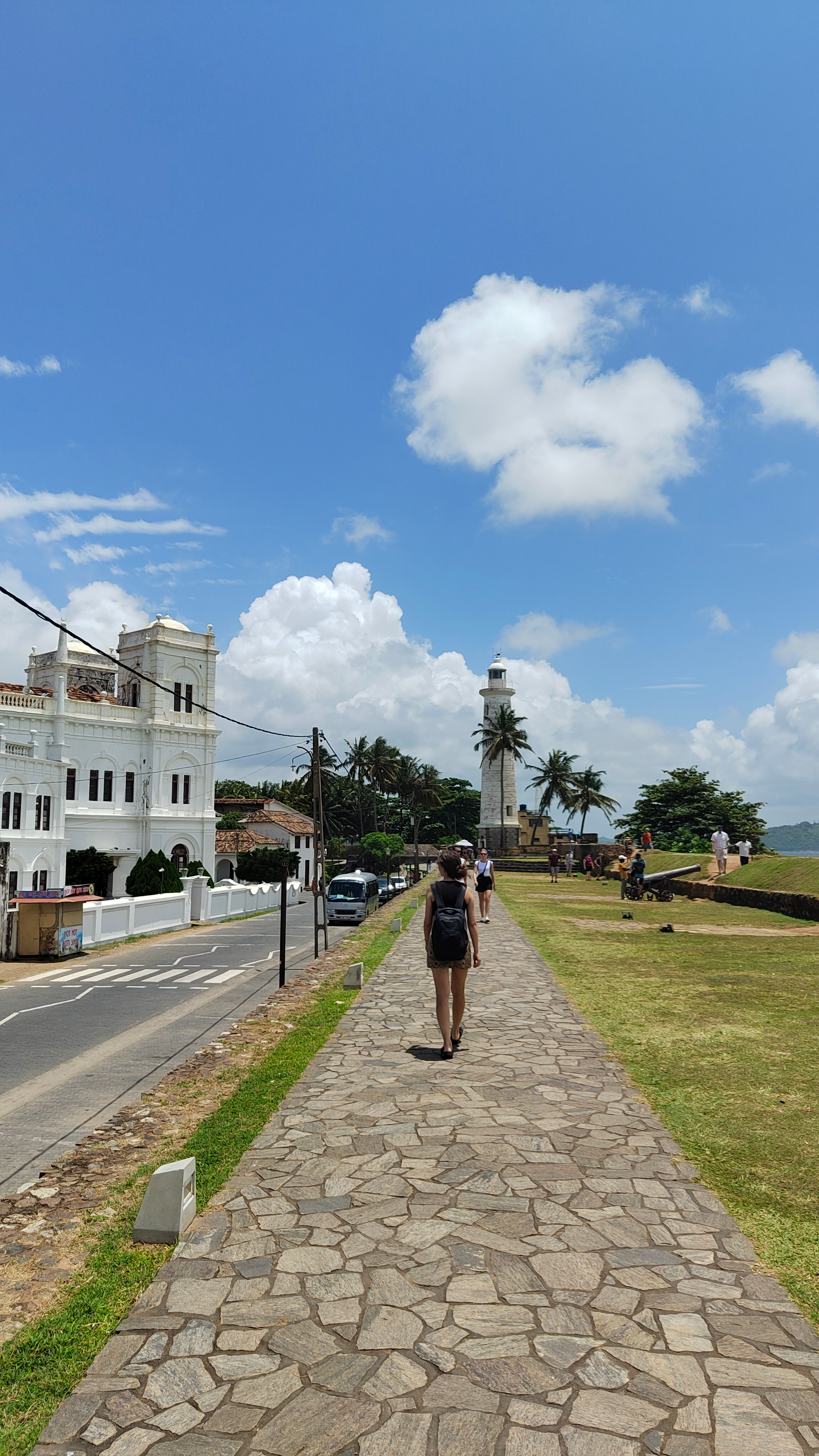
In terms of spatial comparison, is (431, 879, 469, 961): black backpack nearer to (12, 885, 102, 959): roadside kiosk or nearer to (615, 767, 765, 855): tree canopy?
(12, 885, 102, 959): roadside kiosk

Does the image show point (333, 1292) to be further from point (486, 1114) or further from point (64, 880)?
point (64, 880)

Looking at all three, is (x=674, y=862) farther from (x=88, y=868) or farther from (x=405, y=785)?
(x=405, y=785)

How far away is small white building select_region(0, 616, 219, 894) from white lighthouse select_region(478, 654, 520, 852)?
25.9 meters

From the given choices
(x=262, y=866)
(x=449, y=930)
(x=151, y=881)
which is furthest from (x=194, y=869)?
(x=449, y=930)

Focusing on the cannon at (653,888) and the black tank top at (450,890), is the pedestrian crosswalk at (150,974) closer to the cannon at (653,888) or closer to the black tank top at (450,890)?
the black tank top at (450,890)

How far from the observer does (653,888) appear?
27.3 m

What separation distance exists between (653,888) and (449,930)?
2134 cm

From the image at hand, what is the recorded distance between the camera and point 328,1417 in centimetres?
297

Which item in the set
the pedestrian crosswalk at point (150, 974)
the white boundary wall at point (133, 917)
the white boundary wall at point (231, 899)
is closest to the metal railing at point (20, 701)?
the white boundary wall at point (231, 899)

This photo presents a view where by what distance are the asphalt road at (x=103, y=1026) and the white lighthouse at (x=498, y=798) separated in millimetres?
49003

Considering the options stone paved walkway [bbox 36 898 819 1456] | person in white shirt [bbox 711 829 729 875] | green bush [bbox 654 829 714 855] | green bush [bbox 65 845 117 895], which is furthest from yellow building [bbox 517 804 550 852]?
stone paved walkway [bbox 36 898 819 1456]

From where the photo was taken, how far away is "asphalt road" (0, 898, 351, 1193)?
297 inches

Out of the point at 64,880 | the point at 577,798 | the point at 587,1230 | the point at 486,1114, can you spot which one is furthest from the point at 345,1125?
the point at 577,798

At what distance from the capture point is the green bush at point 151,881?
110ft
